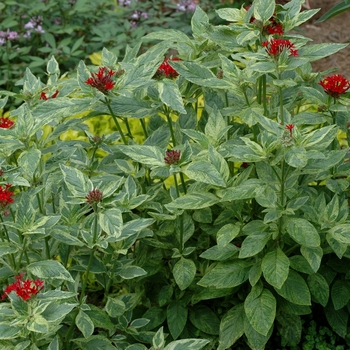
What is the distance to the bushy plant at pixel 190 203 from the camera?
2.02 meters

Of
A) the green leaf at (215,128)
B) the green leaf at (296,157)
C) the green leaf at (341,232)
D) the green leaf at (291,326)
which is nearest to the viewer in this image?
Answer: the green leaf at (296,157)

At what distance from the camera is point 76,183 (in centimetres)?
196

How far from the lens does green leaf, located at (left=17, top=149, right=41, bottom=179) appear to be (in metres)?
2.00

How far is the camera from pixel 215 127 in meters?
2.29

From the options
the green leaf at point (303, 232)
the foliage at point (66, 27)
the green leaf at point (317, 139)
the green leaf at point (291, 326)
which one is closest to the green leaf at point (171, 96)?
the green leaf at point (317, 139)

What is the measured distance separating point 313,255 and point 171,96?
0.66 meters

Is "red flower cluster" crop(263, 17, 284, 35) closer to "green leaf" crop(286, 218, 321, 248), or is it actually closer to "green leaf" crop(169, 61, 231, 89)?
"green leaf" crop(169, 61, 231, 89)

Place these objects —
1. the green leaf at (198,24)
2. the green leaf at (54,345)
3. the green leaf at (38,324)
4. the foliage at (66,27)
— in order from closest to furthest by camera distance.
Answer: the green leaf at (38,324)
the green leaf at (54,345)
the green leaf at (198,24)
the foliage at (66,27)

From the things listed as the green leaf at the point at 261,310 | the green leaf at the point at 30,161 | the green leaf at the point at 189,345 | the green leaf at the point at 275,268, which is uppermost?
the green leaf at the point at 30,161

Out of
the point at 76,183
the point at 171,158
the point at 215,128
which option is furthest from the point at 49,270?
the point at 215,128

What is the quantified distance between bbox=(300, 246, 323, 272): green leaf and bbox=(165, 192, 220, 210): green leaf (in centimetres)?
32

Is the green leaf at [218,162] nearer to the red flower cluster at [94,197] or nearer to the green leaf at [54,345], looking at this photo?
the red flower cluster at [94,197]

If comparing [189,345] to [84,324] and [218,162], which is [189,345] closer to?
[84,324]

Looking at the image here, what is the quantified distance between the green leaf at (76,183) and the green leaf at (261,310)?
659 millimetres
